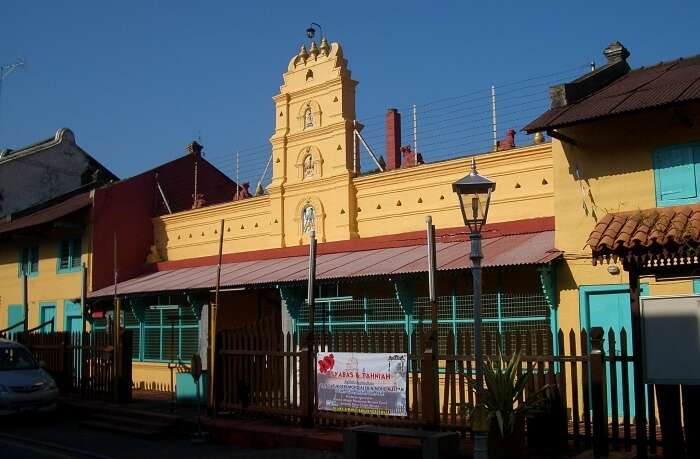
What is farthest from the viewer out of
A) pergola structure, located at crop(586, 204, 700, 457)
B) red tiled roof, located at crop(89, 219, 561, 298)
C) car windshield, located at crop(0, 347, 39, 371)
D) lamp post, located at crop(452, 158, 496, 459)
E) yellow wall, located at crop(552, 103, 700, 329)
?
car windshield, located at crop(0, 347, 39, 371)

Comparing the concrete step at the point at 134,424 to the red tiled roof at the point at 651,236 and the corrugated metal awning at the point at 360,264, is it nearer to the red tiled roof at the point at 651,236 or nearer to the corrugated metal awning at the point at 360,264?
the corrugated metal awning at the point at 360,264

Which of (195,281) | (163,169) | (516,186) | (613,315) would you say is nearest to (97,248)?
(163,169)

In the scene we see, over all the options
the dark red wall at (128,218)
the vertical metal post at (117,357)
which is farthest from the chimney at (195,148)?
the vertical metal post at (117,357)

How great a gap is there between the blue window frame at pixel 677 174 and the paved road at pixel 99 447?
6.28 m

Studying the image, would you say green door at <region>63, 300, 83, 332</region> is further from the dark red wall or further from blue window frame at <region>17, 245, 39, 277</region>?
blue window frame at <region>17, 245, 39, 277</region>

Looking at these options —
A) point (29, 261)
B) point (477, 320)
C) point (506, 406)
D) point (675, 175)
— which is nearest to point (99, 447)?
point (506, 406)

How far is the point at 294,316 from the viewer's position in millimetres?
16875

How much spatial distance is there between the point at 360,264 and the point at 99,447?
5.93 metres

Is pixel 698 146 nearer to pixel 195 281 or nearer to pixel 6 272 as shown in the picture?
pixel 195 281

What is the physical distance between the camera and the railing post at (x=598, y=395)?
8.84 meters

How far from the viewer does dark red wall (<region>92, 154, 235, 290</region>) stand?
898 inches

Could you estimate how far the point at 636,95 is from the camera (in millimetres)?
11953

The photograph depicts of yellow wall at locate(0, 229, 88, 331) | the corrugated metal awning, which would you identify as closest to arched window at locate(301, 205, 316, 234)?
the corrugated metal awning

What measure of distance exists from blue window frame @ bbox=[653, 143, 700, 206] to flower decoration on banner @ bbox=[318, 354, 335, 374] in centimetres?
550
